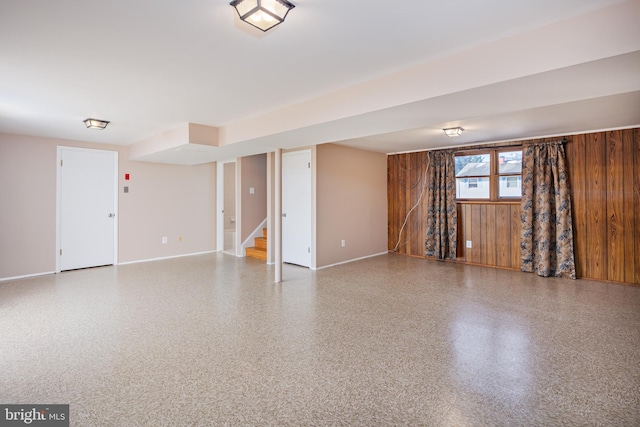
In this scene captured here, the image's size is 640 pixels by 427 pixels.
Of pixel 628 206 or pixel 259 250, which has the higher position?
pixel 628 206

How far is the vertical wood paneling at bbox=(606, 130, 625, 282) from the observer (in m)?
4.45

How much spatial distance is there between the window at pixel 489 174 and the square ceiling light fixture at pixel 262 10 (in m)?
4.96

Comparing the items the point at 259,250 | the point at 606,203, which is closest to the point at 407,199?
the point at 606,203

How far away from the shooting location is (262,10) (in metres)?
1.68

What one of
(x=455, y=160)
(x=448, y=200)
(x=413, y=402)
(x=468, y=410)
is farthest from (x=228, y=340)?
(x=455, y=160)

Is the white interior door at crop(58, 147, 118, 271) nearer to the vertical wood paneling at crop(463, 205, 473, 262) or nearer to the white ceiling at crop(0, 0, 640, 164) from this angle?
the white ceiling at crop(0, 0, 640, 164)

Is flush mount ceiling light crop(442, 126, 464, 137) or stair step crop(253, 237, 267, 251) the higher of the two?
flush mount ceiling light crop(442, 126, 464, 137)

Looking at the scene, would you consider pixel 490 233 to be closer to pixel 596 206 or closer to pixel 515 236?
pixel 515 236

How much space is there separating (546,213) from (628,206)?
0.92 metres

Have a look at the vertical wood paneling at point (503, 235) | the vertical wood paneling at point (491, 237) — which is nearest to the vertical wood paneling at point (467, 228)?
the vertical wood paneling at point (491, 237)

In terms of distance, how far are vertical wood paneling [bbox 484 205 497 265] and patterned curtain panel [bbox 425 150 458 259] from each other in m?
0.53

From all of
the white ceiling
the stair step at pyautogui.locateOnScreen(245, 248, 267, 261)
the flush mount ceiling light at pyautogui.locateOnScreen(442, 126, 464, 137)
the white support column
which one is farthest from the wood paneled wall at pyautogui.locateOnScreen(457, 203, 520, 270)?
the stair step at pyautogui.locateOnScreen(245, 248, 267, 261)

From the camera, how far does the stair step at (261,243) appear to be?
21.2 feet

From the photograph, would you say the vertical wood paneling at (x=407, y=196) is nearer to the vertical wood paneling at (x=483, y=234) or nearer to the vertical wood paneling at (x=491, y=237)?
the vertical wood paneling at (x=483, y=234)
